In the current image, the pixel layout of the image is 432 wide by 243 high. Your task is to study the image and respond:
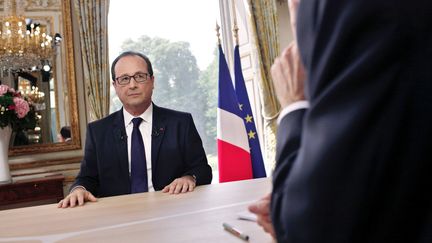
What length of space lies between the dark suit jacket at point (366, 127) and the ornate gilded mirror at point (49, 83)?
4612 mm

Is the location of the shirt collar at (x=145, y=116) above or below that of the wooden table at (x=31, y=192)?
above

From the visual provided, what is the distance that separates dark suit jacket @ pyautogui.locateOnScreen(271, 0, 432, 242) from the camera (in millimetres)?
625

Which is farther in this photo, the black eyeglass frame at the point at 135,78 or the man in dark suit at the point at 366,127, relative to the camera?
the black eyeglass frame at the point at 135,78

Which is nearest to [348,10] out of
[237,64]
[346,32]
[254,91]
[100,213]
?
[346,32]

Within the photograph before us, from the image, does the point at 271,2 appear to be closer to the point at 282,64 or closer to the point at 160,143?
the point at 160,143

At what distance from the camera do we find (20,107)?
423cm

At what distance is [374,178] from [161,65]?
5.28m

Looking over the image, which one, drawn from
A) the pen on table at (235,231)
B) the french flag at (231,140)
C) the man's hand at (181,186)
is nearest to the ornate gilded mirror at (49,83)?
the french flag at (231,140)

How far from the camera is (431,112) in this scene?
0.63 meters

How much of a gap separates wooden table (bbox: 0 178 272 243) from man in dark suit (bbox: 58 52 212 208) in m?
0.40

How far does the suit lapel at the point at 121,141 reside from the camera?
9.23 ft

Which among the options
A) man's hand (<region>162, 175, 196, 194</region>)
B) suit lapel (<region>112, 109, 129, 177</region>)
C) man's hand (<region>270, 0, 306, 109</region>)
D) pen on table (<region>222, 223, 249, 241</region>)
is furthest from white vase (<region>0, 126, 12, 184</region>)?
man's hand (<region>270, 0, 306, 109</region>)

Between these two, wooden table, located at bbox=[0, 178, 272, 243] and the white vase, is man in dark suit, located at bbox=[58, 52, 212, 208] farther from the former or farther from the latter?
the white vase

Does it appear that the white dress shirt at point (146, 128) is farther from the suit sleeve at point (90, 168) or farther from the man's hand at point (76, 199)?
the man's hand at point (76, 199)
